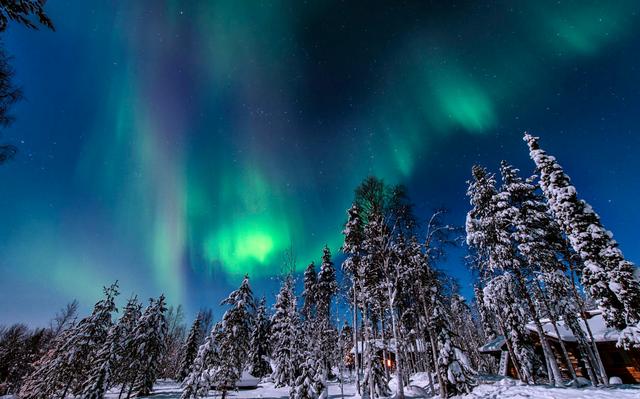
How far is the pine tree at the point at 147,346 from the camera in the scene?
1350 inches

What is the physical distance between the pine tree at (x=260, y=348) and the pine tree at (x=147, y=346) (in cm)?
1347

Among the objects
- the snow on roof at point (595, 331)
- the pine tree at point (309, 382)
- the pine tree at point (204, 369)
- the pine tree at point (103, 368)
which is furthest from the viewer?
the pine tree at point (103, 368)

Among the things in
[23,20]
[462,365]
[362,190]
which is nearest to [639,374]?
[462,365]

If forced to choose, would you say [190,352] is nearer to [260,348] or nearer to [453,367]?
[260,348]

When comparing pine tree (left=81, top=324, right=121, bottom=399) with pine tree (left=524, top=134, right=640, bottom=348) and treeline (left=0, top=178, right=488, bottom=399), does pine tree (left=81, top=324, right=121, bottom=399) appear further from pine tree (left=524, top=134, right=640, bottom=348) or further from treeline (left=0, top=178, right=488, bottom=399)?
pine tree (left=524, top=134, right=640, bottom=348)

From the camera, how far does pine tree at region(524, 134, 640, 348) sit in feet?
54.4

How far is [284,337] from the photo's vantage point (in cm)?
3372

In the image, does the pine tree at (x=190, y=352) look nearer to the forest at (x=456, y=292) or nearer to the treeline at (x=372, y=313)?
the forest at (x=456, y=292)

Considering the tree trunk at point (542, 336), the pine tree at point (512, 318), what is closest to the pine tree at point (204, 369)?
the pine tree at point (512, 318)

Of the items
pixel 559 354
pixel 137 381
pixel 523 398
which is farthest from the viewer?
pixel 137 381

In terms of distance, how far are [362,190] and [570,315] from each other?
17.5 metres

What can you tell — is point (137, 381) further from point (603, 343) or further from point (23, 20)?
point (603, 343)

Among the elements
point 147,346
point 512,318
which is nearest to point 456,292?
point 512,318

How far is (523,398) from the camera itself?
41.5 feet
